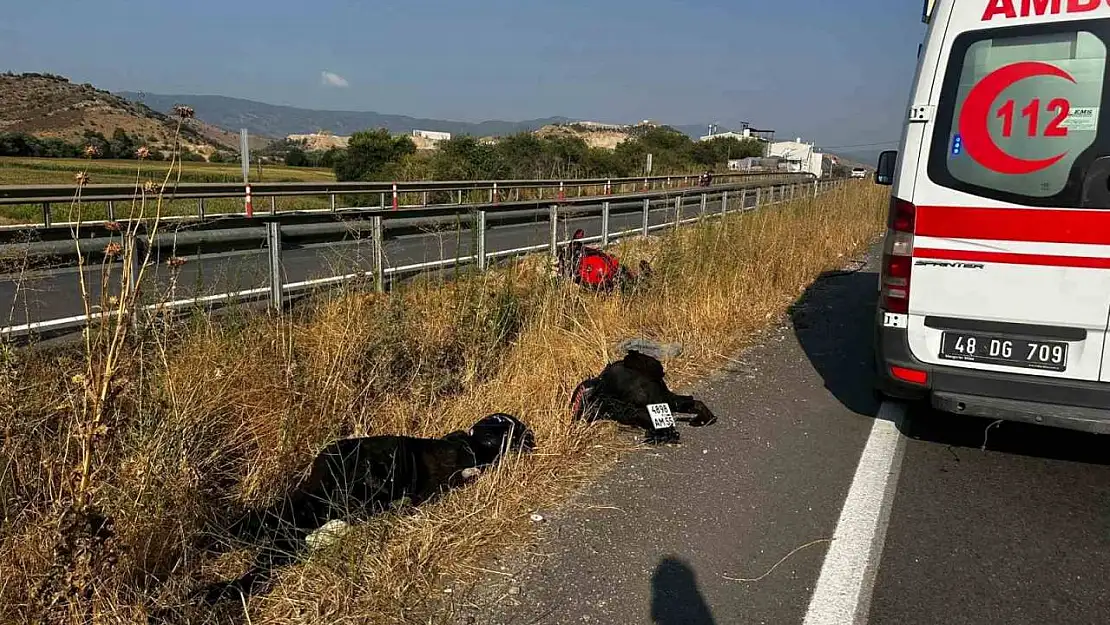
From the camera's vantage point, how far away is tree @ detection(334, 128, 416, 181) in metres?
41.3

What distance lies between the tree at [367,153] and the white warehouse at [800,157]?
3524 cm

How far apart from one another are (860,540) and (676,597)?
1.01m

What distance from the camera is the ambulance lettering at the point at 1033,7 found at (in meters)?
3.64

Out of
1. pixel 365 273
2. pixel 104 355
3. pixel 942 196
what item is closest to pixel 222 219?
pixel 365 273

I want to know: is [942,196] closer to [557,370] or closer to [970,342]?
[970,342]

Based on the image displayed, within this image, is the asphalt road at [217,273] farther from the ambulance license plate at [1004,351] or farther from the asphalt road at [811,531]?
the ambulance license plate at [1004,351]

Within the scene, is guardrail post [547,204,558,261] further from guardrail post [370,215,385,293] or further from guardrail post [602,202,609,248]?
guardrail post [370,215,385,293]

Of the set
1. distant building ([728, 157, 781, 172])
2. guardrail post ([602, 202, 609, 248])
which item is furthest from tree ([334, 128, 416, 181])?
guardrail post ([602, 202, 609, 248])

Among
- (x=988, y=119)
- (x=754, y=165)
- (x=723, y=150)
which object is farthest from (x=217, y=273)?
(x=723, y=150)

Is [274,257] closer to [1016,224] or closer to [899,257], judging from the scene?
[899,257]

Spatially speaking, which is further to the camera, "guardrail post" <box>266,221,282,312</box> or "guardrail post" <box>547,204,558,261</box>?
"guardrail post" <box>547,204,558,261</box>

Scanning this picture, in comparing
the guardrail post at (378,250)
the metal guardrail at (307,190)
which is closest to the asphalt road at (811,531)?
the guardrail post at (378,250)

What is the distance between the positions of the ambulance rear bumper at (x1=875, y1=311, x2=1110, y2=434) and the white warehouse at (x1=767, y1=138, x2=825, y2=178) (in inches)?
2492

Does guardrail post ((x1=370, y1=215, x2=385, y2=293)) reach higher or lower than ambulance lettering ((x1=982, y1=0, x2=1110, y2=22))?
lower
